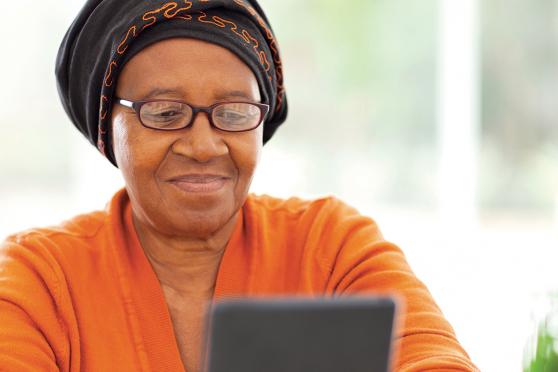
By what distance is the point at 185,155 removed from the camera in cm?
164

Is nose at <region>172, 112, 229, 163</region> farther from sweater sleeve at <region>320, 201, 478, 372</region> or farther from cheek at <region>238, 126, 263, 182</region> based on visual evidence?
sweater sleeve at <region>320, 201, 478, 372</region>

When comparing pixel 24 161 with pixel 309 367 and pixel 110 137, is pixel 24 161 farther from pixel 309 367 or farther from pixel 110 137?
pixel 309 367

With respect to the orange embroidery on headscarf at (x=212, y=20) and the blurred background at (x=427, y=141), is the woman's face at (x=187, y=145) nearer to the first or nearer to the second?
the orange embroidery on headscarf at (x=212, y=20)

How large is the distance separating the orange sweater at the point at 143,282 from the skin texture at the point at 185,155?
0.07 meters

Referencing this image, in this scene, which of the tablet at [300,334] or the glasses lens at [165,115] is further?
the glasses lens at [165,115]

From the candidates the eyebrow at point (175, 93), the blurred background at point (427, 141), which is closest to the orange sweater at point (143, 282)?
the eyebrow at point (175, 93)

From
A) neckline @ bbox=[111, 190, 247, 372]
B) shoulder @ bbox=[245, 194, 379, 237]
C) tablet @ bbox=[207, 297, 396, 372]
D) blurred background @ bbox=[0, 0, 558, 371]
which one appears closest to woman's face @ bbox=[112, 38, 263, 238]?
neckline @ bbox=[111, 190, 247, 372]

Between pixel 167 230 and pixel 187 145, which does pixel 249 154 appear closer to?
pixel 187 145

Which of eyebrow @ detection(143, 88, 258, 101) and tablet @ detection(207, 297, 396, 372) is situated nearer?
tablet @ detection(207, 297, 396, 372)

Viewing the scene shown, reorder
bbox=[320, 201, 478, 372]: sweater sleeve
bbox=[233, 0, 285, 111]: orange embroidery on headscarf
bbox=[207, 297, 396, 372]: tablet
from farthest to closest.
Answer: bbox=[233, 0, 285, 111]: orange embroidery on headscarf < bbox=[320, 201, 478, 372]: sweater sleeve < bbox=[207, 297, 396, 372]: tablet

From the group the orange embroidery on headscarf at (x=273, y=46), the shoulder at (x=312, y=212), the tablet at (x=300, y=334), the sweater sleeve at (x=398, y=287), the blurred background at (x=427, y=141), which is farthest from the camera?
the blurred background at (x=427, y=141)

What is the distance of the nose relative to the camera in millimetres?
1621

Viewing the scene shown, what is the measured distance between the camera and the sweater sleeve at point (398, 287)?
144 centimetres

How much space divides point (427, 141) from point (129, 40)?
11.8ft
